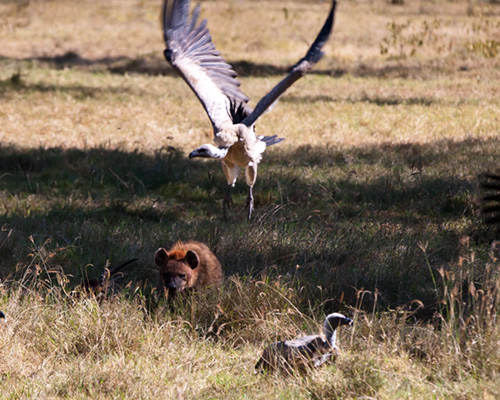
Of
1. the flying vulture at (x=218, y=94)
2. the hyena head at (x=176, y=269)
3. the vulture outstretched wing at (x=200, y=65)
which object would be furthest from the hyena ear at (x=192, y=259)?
the vulture outstretched wing at (x=200, y=65)

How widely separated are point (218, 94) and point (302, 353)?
479cm

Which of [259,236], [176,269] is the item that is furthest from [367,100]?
[176,269]

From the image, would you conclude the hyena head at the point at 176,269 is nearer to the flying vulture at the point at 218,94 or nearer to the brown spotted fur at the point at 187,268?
the brown spotted fur at the point at 187,268

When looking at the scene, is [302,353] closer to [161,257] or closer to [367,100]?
[161,257]

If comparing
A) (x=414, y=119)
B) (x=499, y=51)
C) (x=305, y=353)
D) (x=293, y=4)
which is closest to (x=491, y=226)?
(x=305, y=353)

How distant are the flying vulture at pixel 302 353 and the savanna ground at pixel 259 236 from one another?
8 cm

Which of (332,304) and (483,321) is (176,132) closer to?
(332,304)

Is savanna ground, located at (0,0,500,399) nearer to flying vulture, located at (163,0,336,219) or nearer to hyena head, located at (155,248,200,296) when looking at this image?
hyena head, located at (155,248,200,296)

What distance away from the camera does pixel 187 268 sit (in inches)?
197

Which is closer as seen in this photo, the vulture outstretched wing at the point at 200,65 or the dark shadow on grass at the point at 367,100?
the vulture outstretched wing at the point at 200,65

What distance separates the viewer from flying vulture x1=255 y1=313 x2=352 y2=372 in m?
3.79

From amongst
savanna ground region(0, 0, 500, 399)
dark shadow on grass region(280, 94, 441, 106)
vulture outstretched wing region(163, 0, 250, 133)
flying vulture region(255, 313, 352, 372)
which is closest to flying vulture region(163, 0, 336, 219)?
vulture outstretched wing region(163, 0, 250, 133)

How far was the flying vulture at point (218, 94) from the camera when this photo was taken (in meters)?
7.34

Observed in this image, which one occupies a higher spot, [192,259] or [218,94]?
[218,94]
